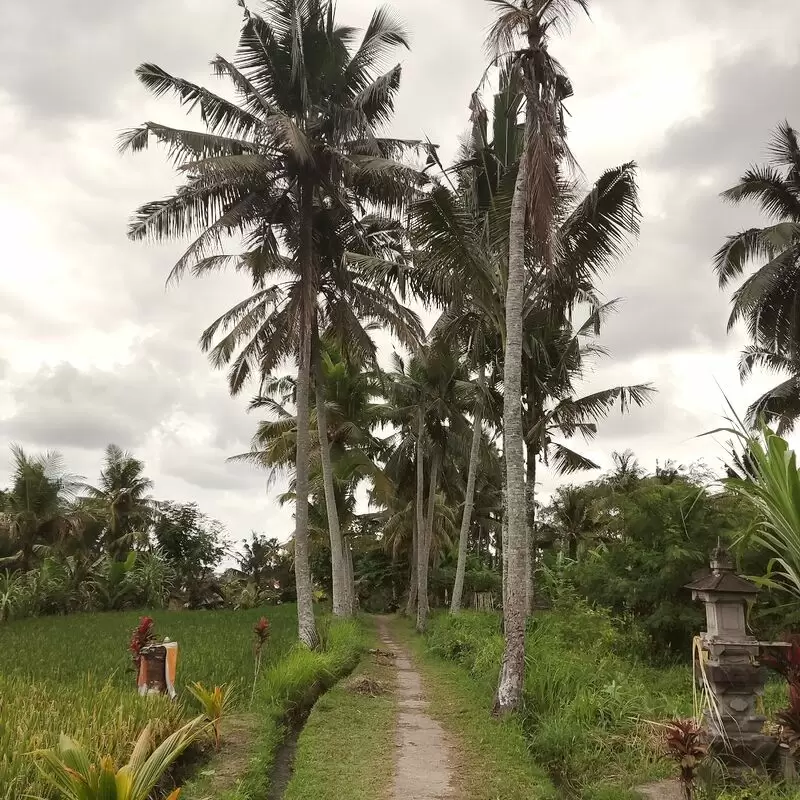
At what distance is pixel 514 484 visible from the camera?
352 inches

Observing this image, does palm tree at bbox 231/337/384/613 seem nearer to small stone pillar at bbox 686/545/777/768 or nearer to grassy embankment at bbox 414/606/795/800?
grassy embankment at bbox 414/606/795/800

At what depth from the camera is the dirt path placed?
5.80m

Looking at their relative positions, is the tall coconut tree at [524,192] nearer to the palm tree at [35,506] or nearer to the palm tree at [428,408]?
the palm tree at [428,408]

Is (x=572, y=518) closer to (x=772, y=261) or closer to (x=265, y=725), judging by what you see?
(x=772, y=261)

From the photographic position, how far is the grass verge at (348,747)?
5853 millimetres

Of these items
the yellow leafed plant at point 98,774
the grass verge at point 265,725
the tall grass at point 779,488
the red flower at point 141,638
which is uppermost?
the tall grass at point 779,488

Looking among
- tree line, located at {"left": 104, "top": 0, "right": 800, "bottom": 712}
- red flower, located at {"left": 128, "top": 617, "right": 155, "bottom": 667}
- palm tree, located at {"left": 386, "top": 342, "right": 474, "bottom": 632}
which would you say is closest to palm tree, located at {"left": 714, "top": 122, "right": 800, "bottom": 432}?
tree line, located at {"left": 104, "top": 0, "right": 800, "bottom": 712}

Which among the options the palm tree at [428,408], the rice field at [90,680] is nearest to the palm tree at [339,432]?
the palm tree at [428,408]

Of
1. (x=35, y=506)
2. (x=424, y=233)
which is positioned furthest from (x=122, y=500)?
(x=424, y=233)

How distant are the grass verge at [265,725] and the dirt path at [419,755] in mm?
1168

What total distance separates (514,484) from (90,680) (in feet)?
18.9

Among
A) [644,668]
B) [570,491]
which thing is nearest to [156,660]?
[644,668]

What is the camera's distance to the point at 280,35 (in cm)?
1422

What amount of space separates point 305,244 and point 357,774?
1038 centimetres
